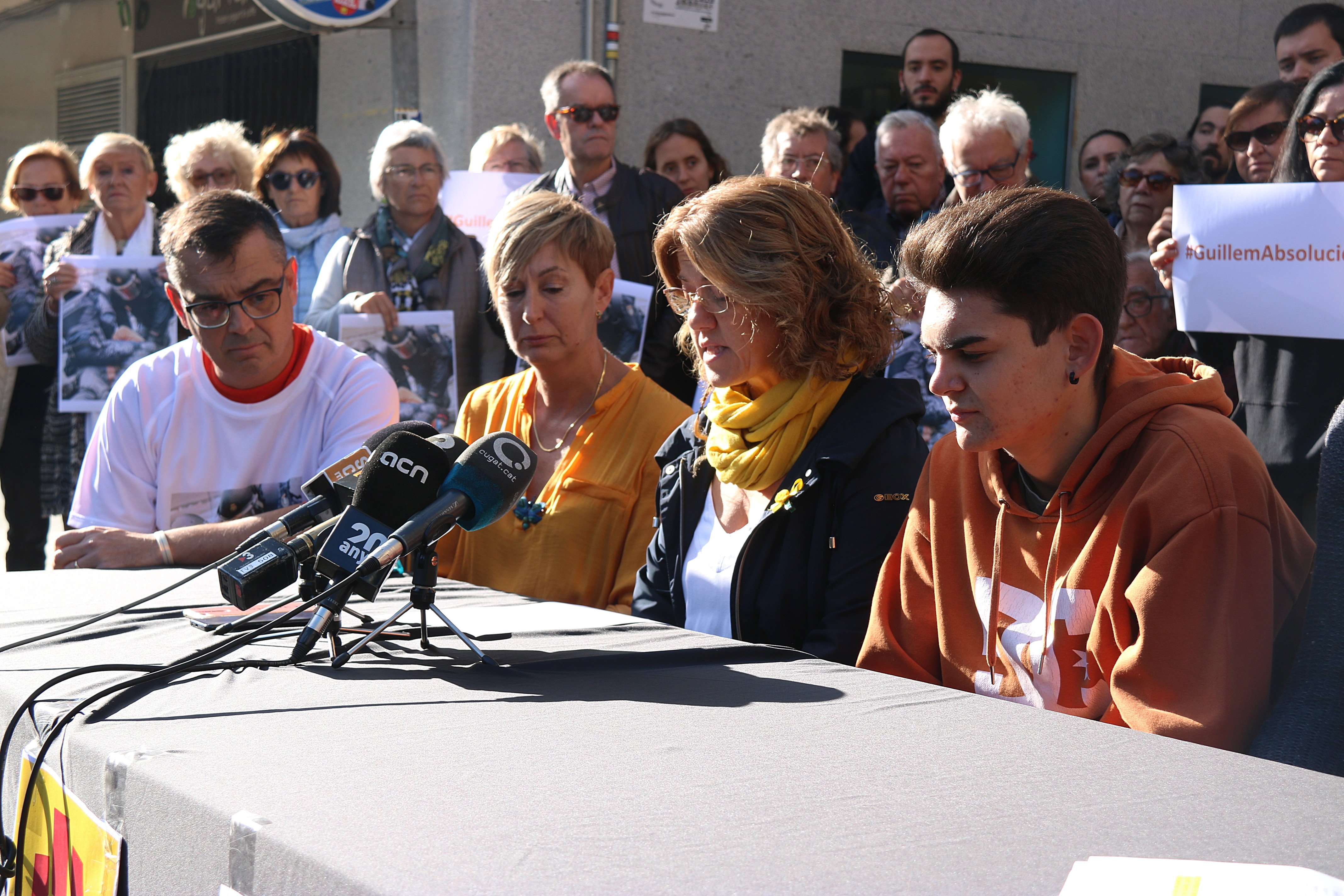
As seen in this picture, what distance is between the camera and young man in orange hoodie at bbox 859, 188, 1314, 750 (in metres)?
1.83

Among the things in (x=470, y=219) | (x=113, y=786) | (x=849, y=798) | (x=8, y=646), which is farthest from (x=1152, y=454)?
(x=470, y=219)

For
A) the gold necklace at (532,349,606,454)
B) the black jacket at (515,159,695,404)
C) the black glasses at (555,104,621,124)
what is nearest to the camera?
the gold necklace at (532,349,606,454)

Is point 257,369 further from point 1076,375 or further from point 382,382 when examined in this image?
point 1076,375

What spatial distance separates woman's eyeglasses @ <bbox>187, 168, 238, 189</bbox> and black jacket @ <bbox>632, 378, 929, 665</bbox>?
375 centimetres

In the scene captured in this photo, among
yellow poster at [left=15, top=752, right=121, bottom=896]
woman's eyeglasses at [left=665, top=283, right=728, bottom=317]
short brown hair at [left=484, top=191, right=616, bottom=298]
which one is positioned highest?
short brown hair at [left=484, top=191, right=616, bottom=298]

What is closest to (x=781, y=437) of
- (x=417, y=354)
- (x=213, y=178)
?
(x=417, y=354)

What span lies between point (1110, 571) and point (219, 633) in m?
1.48

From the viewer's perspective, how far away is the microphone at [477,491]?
5.97ft

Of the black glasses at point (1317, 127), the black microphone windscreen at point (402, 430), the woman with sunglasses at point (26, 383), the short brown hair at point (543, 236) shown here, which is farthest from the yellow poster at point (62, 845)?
the woman with sunglasses at point (26, 383)

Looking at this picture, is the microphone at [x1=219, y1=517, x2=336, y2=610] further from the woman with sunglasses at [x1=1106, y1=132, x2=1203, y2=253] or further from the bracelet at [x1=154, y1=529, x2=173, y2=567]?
the woman with sunglasses at [x1=1106, y1=132, x2=1203, y2=253]

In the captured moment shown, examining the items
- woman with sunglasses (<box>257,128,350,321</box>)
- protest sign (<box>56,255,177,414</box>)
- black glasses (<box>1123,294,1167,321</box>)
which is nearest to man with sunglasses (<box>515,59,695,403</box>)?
woman with sunglasses (<box>257,128,350,321</box>)

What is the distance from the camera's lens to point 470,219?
17.7 ft

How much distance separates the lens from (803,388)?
2.75 meters

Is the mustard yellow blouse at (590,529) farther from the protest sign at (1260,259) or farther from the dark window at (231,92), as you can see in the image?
the dark window at (231,92)
